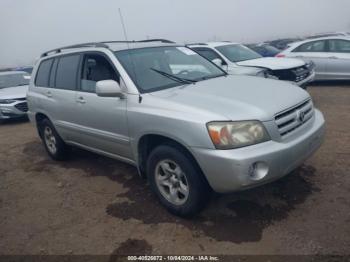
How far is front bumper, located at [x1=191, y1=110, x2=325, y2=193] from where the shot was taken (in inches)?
121

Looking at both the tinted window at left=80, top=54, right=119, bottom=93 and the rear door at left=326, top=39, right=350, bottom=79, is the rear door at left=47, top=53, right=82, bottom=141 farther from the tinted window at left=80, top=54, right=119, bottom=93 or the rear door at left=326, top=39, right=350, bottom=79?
the rear door at left=326, top=39, right=350, bottom=79

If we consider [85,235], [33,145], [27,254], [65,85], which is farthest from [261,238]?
[33,145]

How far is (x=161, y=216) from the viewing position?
12.5ft

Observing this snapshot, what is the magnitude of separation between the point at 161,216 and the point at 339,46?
343 inches

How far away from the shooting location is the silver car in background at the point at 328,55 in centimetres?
1011

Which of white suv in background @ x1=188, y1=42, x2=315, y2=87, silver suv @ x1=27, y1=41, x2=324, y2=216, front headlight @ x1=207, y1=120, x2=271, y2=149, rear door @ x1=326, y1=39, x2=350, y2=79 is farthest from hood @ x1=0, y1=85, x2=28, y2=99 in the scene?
rear door @ x1=326, y1=39, x2=350, y2=79

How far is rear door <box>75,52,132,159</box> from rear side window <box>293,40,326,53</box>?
26.1 feet

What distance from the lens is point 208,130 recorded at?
10.4 ft

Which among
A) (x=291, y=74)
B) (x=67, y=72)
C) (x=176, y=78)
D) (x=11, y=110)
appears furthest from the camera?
(x=11, y=110)

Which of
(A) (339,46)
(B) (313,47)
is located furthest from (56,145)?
(A) (339,46)

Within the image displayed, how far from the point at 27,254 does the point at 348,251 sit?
9.18 ft

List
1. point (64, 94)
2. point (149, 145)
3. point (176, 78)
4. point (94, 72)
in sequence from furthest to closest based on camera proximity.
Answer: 1. point (64, 94)
2. point (94, 72)
3. point (176, 78)
4. point (149, 145)

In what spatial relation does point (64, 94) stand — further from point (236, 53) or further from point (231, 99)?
point (236, 53)

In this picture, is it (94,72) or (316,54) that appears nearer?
(94,72)
